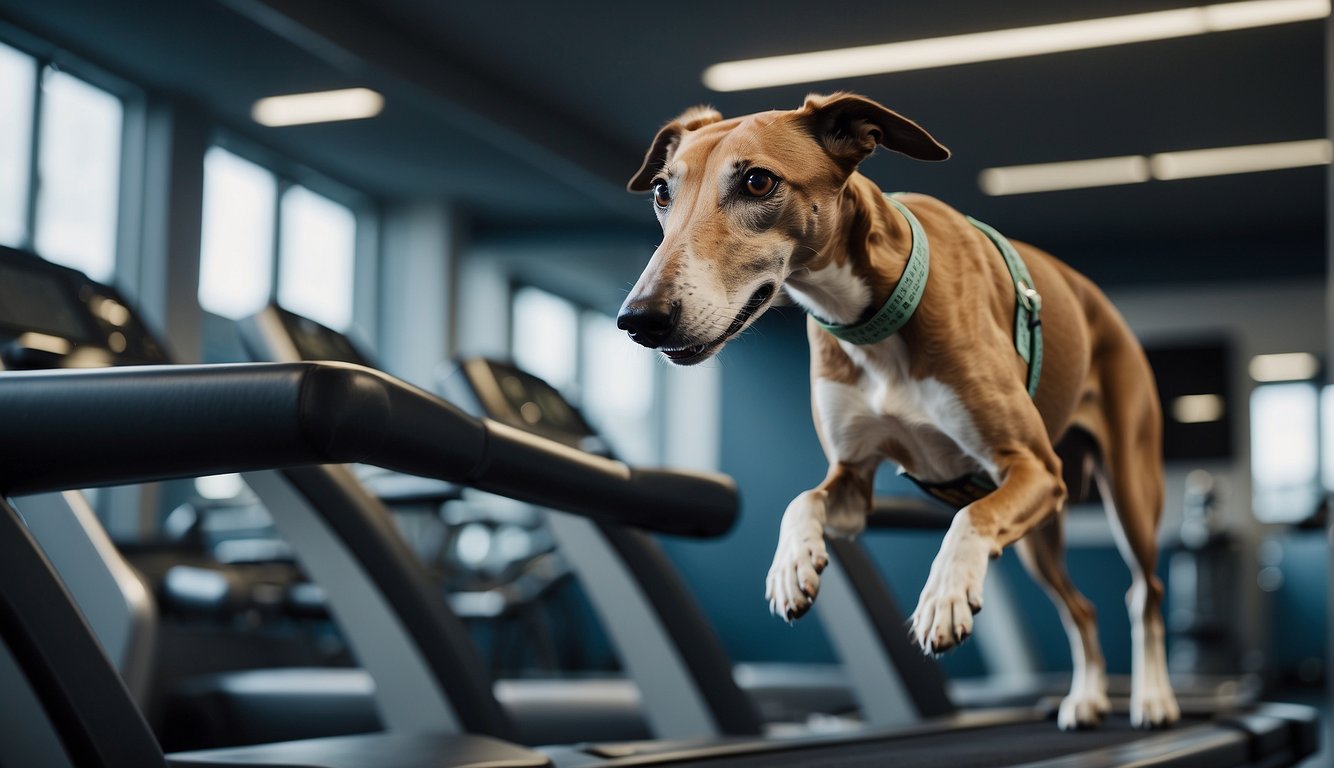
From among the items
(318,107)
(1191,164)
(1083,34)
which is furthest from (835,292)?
(318,107)

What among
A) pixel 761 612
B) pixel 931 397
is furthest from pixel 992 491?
pixel 761 612

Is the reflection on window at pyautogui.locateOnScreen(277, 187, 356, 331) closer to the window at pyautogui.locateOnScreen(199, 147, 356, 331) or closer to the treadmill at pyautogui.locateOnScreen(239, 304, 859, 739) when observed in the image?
the window at pyautogui.locateOnScreen(199, 147, 356, 331)

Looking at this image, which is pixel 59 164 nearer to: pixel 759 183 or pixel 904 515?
pixel 904 515

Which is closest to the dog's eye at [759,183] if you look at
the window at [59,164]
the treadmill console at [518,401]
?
the treadmill console at [518,401]

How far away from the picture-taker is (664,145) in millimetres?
1093

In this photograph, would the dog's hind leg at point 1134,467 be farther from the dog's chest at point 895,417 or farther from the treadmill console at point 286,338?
the treadmill console at point 286,338

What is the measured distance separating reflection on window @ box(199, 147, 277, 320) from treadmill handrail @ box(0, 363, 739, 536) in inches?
218

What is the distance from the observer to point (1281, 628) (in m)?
7.39

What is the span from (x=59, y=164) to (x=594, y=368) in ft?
16.7

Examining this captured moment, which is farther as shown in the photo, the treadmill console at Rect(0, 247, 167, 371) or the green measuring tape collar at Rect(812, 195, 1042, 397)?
the treadmill console at Rect(0, 247, 167, 371)

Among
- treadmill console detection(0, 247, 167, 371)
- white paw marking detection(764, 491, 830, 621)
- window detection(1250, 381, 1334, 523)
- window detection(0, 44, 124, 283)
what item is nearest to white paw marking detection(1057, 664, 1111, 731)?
white paw marking detection(764, 491, 830, 621)

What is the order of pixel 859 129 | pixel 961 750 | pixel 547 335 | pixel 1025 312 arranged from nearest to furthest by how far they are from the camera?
1. pixel 859 129
2. pixel 1025 312
3. pixel 961 750
4. pixel 547 335

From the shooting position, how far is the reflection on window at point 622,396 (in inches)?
385

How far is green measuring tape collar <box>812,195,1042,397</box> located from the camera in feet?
3.22
